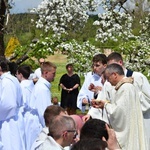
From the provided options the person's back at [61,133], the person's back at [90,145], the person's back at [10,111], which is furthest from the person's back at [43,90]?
the person's back at [90,145]

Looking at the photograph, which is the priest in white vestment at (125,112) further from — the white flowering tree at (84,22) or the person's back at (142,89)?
the white flowering tree at (84,22)

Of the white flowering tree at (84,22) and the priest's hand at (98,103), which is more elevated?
the white flowering tree at (84,22)

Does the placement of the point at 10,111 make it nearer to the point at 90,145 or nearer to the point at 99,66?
the point at 99,66

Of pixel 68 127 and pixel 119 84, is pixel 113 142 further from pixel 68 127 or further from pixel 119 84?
pixel 119 84

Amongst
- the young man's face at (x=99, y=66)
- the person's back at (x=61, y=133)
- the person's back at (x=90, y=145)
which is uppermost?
the young man's face at (x=99, y=66)

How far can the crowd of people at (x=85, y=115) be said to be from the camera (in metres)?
5.28

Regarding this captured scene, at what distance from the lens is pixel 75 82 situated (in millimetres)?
16875

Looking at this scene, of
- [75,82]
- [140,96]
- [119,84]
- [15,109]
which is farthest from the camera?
[75,82]

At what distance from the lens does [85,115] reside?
8.05m

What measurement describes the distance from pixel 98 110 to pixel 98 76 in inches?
79.0

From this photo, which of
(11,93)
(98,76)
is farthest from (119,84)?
(98,76)

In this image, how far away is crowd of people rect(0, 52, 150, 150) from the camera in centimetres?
528

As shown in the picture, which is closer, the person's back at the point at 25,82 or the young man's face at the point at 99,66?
the young man's face at the point at 99,66

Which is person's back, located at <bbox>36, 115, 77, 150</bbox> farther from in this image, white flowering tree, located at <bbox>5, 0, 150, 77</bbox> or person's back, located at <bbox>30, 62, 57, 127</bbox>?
white flowering tree, located at <bbox>5, 0, 150, 77</bbox>
